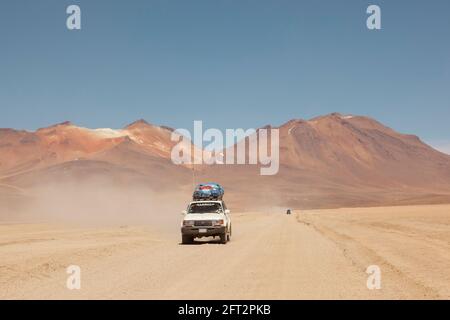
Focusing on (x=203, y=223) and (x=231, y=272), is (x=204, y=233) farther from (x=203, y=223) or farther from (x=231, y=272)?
(x=231, y=272)

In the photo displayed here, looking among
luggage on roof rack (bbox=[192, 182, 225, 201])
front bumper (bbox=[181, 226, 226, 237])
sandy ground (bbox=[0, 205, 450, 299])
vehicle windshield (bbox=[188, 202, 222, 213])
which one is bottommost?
sandy ground (bbox=[0, 205, 450, 299])

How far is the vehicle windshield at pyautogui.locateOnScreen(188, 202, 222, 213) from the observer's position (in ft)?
94.1

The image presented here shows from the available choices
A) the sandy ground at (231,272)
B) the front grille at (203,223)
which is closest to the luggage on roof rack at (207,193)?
the front grille at (203,223)

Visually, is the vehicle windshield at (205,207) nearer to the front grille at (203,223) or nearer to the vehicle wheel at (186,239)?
the front grille at (203,223)

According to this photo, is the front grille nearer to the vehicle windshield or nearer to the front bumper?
the front bumper

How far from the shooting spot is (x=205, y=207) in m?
28.9

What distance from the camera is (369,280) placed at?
14.1 meters

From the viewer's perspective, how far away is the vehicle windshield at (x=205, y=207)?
2867cm

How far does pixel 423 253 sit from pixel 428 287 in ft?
28.0

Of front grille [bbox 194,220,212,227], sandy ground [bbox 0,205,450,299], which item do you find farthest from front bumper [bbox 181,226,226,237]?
sandy ground [bbox 0,205,450,299]

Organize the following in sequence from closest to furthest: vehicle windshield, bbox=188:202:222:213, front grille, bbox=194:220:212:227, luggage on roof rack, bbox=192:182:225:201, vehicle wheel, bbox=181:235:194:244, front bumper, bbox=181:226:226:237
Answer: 1. front bumper, bbox=181:226:226:237
2. front grille, bbox=194:220:212:227
3. vehicle wheel, bbox=181:235:194:244
4. vehicle windshield, bbox=188:202:222:213
5. luggage on roof rack, bbox=192:182:225:201

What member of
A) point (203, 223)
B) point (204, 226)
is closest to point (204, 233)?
point (204, 226)
